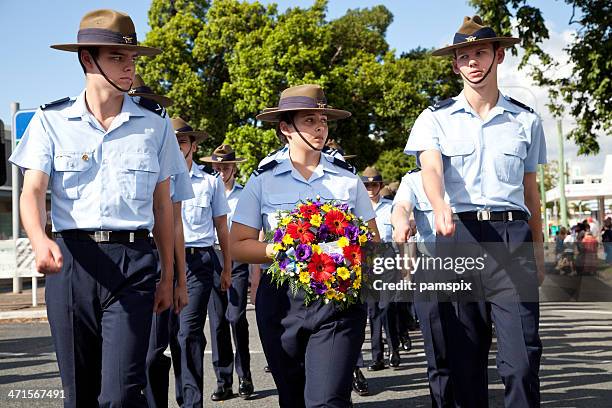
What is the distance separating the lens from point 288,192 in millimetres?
4926

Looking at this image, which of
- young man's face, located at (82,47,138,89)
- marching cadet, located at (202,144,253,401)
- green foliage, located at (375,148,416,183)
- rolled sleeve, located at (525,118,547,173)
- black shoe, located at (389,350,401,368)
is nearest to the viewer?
young man's face, located at (82,47,138,89)

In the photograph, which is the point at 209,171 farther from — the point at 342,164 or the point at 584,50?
the point at 584,50

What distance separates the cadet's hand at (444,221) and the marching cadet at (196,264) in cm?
303

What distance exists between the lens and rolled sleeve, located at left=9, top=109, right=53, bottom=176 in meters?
4.10

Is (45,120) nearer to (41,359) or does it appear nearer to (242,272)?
(242,272)

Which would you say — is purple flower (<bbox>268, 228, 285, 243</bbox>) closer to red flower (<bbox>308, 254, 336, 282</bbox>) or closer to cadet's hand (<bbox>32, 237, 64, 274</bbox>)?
red flower (<bbox>308, 254, 336, 282</bbox>)

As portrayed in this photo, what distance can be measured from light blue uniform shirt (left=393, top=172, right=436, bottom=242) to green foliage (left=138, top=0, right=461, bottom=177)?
24.4m

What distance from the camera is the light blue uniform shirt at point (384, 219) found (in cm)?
1087

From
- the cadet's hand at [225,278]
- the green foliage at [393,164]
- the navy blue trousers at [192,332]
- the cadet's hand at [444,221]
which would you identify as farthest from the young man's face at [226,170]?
the green foliage at [393,164]

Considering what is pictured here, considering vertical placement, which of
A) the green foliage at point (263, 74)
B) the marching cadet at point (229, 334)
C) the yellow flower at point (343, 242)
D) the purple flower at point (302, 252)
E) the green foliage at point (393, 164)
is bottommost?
the marching cadet at point (229, 334)

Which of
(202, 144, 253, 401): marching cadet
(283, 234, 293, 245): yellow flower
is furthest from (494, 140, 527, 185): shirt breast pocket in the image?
(202, 144, 253, 401): marching cadet

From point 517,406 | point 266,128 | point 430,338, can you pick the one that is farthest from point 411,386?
point 266,128

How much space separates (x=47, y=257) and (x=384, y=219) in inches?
297

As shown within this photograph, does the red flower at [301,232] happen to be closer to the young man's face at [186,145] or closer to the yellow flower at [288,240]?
the yellow flower at [288,240]
